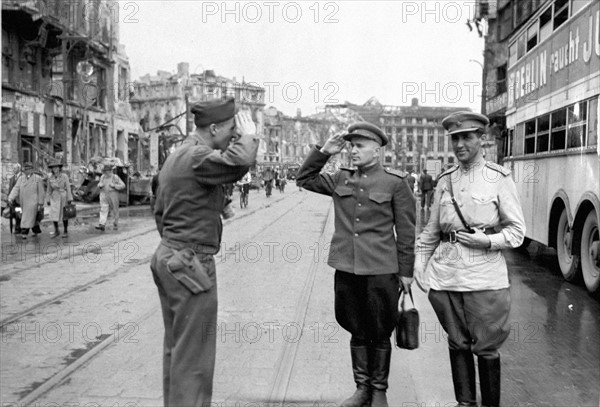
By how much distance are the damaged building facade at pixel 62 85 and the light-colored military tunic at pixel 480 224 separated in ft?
85.6

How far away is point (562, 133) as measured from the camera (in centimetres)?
1002

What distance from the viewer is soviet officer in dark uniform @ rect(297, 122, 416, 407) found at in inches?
176

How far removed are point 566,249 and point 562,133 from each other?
1.72 metres

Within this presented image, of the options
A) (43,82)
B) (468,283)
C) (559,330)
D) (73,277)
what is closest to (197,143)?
(468,283)

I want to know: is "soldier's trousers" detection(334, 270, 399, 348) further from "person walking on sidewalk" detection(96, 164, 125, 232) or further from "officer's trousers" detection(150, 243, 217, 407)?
"person walking on sidewalk" detection(96, 164, 125, 232)

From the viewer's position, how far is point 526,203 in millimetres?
12312

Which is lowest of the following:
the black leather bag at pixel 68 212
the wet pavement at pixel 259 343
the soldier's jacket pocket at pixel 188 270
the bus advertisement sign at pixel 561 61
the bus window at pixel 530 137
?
the wet pavement at pixel 259 343

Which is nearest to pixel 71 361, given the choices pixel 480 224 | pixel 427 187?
pixel 480 224

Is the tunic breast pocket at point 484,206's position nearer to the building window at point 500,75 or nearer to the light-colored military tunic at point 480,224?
the light-colored military tunic at point 480,224

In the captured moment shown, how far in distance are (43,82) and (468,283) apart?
31.8 metres

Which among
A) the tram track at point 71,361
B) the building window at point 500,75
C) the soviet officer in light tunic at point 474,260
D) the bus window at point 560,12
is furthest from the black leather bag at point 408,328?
the building window at point 500,75

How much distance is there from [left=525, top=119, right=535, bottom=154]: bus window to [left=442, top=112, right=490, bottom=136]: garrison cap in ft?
26.6

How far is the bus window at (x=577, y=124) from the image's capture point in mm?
8945

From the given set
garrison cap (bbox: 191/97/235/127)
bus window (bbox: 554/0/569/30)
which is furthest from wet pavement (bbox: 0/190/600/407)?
bus window (bbox: 554/0/569/30)
